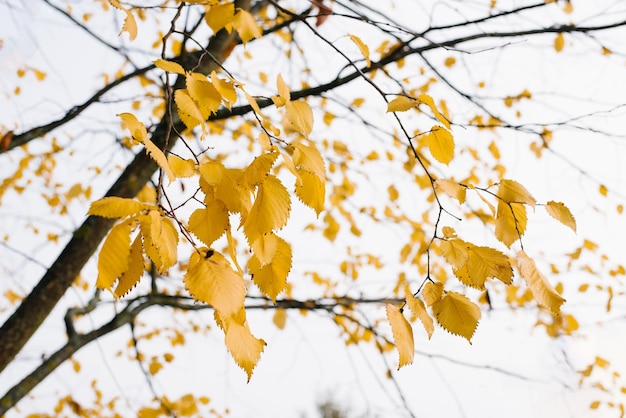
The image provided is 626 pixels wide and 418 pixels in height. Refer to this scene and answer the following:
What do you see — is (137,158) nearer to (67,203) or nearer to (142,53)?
(142,53)

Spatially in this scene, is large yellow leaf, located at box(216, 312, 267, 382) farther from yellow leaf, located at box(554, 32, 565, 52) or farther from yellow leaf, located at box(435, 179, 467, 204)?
yellow leaf, located at box(554, 32, 565, 52)

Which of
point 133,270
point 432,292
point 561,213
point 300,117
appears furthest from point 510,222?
point 133,270

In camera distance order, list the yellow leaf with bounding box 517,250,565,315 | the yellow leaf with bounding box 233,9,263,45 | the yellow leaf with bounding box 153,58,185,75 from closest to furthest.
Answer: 1. the yellow leaf with bounding box 153,58,185,75
2. the yellow leaf with bounding box 517,250,565,315
3. the yellow leaf with bounding box 233,9,263,45

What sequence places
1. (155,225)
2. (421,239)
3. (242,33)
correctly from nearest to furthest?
1. (155,225)
2. (242,33)
3. (421,239)

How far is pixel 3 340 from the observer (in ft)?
5.07

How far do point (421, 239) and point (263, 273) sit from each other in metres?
1.96

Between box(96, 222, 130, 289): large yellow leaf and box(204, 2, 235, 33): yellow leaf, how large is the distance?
1.76ft

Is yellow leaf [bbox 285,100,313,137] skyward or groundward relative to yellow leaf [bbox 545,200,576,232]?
skyward

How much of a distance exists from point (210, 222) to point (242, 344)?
16 cm

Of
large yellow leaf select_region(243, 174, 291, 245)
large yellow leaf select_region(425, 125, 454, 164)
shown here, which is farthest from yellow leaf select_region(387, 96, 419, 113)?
large yellow leaf select_region(243, 174, 291, 245)

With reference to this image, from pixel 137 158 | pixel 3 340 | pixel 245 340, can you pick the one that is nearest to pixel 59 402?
pixel 3 340

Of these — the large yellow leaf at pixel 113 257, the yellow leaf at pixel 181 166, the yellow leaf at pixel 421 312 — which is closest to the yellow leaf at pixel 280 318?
the yellow leaf at pixel 421 312

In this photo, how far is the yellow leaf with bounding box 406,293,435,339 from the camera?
765 mm

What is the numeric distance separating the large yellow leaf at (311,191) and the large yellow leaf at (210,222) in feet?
0.37
